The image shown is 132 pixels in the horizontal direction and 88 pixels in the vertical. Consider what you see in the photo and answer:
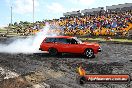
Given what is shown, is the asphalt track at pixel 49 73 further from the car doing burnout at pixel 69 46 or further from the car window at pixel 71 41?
the car window at pixel 71 41

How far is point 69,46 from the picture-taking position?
22.5m

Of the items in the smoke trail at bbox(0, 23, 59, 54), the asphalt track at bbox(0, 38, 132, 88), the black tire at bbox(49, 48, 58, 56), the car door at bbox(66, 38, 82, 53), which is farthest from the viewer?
the smoke trail at bbox(0, 23, 59, 54)

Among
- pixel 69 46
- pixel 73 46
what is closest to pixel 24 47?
pixel 69 46

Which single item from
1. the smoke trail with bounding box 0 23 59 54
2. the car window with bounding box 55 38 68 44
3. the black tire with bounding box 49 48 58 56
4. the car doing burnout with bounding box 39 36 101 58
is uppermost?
the car window with bounding box 55 38 68 44

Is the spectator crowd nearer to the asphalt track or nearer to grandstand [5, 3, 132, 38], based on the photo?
grandstand [5, 3, 132, 38]

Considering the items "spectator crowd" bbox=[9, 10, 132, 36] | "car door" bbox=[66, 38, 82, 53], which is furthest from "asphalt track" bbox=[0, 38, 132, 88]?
"spectator crowd" bbox=[9, 10, 132, 36]

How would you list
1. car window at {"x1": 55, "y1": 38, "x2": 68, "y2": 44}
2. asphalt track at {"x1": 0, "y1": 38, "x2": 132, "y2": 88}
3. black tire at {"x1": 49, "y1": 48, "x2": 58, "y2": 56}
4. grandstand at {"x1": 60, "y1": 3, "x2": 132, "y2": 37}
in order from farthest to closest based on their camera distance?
grandstand at {"x1": 60, "y1": 3, "x2": 132, "y2": 37} → black tire at {"x1": 49, "y1": 48, "x2": 58, "y2": 56} → car window at {"x1": 55, "y1": 38, "x2": 68, "y2": 44} → asphalt track at {"x1": 0, "y1": 38, "x2": 132, "y2": 88}

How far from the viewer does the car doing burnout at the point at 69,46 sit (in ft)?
72.0

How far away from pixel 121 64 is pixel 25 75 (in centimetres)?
648

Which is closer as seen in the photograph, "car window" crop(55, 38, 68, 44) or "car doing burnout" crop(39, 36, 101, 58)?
"car doing burnout" crop(39, 36, 101, 58)

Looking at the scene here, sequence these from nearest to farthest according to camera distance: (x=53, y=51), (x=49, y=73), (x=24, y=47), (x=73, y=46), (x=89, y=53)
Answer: (x=49, y=73)
(x=89, y=53)
(x=73, y=46)
(x=53, y=51)
(x=24, y=47)

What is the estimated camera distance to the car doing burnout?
21938 millimetres

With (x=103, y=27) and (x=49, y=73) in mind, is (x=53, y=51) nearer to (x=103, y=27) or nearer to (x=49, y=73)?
(x=49, y=73)

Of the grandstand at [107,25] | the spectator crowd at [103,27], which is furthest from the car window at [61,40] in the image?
the spectator crowd at [103,27]
